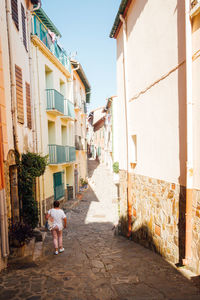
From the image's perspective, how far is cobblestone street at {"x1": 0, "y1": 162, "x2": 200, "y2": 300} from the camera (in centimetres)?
371

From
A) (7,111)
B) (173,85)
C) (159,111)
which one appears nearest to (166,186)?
(159,111)

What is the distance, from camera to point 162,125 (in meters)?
5.26

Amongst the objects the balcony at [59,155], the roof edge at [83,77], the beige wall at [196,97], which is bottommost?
the balcony at [59,155]

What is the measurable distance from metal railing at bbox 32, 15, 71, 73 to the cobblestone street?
920 cm

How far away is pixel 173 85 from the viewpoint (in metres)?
4.68

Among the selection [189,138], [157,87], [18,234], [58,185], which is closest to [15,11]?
[157,87]

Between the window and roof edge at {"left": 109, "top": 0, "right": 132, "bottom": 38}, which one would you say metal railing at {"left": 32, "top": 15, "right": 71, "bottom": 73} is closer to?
roof edge at {"left": 109, "top": 0, "right": 132, "bottom": 38}

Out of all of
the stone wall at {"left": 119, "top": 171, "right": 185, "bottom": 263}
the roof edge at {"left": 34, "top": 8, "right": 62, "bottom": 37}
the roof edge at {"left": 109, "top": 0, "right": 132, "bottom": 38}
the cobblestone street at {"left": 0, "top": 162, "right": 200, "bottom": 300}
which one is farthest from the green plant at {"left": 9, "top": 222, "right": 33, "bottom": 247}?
the roof edge at {"left": 34, "top": 8, "right": 62, "bottom": 37}

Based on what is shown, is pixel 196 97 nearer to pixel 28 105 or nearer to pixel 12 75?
pixel 12 75

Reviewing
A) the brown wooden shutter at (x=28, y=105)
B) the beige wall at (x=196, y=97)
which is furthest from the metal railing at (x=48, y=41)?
the beige wall at (x=196, y=97)

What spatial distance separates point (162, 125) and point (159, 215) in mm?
2185

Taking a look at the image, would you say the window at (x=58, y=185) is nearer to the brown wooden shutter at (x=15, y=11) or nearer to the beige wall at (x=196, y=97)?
the brown wooden shutter at (x=15, y=11)

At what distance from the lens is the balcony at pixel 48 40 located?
10.3 meters

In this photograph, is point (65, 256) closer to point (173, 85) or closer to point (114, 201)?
point (173, 85)
